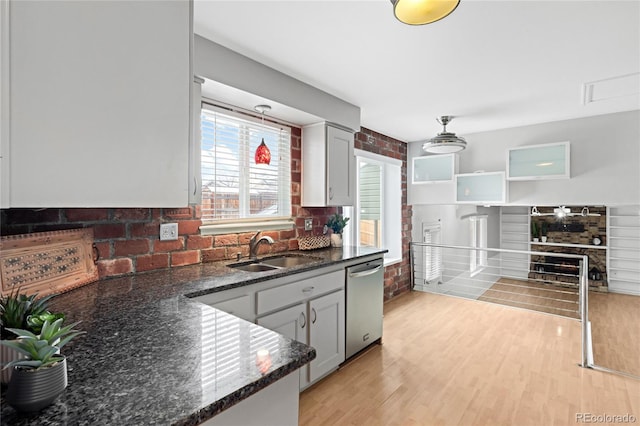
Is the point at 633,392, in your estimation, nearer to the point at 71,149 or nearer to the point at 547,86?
the point at 547,86

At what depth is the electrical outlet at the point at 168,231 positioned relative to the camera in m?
2.05

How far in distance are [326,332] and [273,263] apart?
68 cm

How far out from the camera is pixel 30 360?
2.08 feet

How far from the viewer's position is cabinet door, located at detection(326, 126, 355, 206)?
2.94 m

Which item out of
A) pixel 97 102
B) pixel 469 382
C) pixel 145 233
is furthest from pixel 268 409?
pixel 469 382

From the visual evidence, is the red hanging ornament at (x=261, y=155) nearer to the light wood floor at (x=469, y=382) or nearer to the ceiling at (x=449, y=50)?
the ceiling at (x=449, y=50)

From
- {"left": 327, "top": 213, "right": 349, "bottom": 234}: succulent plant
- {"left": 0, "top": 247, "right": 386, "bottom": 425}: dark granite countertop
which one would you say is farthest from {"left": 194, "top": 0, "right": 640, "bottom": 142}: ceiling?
{"left": 0, "top": 247, "right": 386, "bottom": 425}: dark granite countertop

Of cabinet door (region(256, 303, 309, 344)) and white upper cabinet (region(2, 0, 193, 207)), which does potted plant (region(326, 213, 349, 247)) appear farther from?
white upper cabinet (region(2, 0, 193, 207))

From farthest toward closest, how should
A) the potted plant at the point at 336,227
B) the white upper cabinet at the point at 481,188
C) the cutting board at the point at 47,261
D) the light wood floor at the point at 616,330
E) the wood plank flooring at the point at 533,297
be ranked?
the wood plank flooring at the point at 533,297 < the white upper cabinet at the point at 481,188 < the potted plant at the point at 336,227 < the light wood floor at the point at 616,330 < the cutting board at the point at 47,261

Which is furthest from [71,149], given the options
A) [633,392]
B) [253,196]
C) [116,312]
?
[633,392]

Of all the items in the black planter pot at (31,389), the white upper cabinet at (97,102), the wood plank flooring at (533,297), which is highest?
the white upper cabinet at (97,102)

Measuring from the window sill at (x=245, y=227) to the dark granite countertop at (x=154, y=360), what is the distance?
0.85 meters

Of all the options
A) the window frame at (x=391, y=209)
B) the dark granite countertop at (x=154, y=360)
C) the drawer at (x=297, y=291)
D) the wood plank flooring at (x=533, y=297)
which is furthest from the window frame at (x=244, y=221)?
the wood plank flooring at (x=533, y=297)

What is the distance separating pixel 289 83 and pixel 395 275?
294 centimetres
